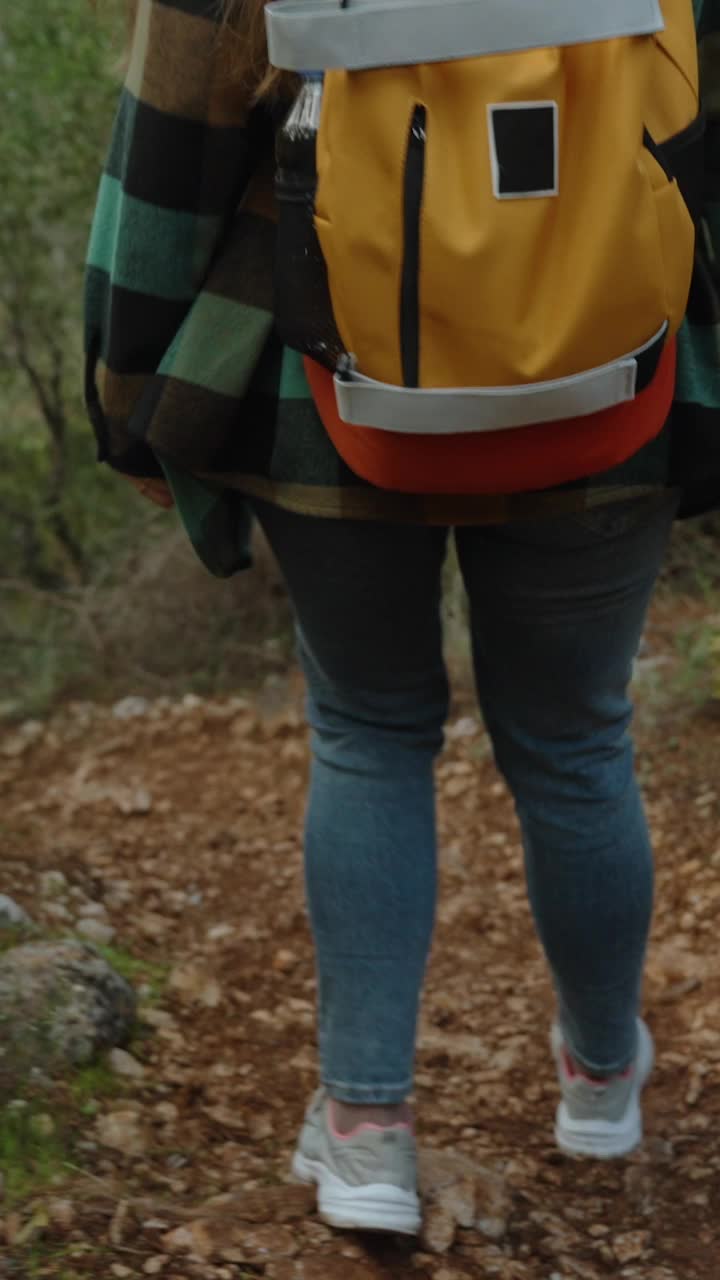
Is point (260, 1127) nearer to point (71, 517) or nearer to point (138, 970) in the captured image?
point (138, 970)

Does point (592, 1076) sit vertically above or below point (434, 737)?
below

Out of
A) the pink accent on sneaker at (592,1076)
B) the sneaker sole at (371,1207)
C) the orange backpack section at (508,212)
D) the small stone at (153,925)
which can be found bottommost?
the small stone at (153,925)

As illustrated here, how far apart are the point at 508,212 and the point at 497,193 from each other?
0.06 feet

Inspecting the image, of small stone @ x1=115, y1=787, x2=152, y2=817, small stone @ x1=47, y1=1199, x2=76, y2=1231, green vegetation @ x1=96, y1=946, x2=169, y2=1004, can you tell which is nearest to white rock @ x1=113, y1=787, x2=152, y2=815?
small stone @ x1=115, y1=787, x2=152, y2=817

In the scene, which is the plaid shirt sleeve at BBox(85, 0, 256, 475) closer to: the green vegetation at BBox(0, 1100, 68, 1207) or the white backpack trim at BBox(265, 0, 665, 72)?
the white backpack trim at BBox(265, 0, 665, 72)

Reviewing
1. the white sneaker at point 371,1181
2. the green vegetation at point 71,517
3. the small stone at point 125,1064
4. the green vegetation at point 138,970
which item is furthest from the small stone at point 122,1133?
the green vegetation at point 71,517

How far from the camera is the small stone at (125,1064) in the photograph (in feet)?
7.97

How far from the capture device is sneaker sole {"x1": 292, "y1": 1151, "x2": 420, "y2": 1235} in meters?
1.86

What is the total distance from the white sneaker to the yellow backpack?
34.4 inches

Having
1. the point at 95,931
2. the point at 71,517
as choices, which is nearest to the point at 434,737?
the point at 95,931

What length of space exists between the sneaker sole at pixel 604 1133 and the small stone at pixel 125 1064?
0.64m

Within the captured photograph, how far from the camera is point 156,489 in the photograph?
6.28 ft

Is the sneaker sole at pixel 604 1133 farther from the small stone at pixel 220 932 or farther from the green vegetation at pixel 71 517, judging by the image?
the green vegetation at pixel 71 517

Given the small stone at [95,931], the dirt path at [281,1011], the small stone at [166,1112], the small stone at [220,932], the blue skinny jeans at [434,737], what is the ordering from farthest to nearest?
the small stone at [220,932]
the small stone at [95,931]
the small stone at [166,1112]
the dirt path at [281,1011]
the blue skinny jeans at [434,737]
